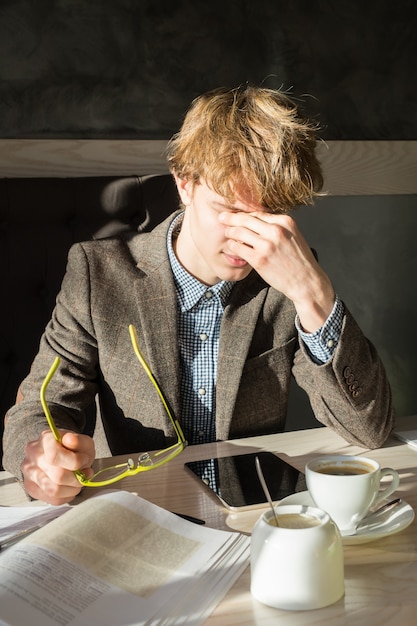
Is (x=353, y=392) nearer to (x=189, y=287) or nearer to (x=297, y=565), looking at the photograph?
(x=189, y=287)

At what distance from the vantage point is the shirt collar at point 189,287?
1393mm

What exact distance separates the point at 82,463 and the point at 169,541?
195 millimetres

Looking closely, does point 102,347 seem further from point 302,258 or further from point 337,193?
point 337,193

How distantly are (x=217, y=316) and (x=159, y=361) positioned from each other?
15cm

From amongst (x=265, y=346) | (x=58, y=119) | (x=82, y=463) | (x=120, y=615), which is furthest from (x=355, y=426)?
(x=58, y=119)

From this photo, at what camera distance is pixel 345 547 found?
819mm

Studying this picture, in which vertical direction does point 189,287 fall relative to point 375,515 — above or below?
above

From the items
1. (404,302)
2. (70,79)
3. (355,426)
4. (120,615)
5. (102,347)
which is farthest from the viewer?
(404,302)

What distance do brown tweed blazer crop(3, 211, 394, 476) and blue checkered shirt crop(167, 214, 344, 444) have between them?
0.04m

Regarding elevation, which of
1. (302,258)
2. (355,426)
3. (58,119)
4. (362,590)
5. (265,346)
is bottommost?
(362,590)

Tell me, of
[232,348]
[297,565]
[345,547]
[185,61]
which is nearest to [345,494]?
[345,547]

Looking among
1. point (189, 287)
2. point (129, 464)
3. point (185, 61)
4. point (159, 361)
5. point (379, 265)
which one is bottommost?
point (129, 464)

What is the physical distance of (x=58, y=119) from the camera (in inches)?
81.6

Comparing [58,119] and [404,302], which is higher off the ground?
[58,119]
